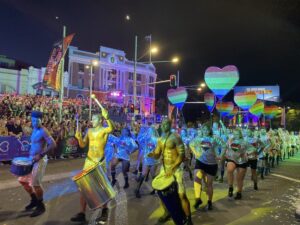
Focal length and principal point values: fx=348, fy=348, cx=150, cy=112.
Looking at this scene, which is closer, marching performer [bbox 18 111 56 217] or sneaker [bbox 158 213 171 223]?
sneaker [bbox 158 213 171 223]

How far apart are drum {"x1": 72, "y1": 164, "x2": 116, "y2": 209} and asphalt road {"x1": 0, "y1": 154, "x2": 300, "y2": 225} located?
0.70m

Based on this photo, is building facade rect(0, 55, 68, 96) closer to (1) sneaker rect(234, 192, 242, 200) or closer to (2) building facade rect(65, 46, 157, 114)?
(2) building facade rect(65, 46, 157, 114)

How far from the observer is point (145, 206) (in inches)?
295

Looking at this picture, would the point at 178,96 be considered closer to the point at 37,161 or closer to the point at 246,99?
the point at 246,99

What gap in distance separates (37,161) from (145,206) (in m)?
2.48

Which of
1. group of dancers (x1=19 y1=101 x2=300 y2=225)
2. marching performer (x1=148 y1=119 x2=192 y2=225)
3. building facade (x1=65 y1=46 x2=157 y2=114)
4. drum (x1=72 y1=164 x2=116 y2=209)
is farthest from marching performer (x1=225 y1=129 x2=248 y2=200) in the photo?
building facade (x1=65 y1=46 x2=157 y2=114)

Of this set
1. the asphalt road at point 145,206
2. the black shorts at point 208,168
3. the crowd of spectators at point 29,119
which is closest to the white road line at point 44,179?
the asphalt road at point 145,206

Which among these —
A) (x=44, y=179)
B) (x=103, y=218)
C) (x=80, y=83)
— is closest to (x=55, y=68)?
(x=44, y=179)

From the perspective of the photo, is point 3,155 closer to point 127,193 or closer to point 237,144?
point 127,193

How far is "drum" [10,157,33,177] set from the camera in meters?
6.39

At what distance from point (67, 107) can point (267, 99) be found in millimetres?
49372

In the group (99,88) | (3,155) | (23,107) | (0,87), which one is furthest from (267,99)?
(3,155)

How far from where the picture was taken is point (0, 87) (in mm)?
39062

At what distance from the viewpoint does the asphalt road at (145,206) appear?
6387 millimetres
